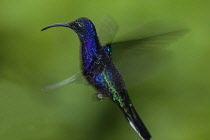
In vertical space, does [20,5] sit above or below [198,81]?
above

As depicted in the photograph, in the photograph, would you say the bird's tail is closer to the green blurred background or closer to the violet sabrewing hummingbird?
the violet sabrewing hummingbird

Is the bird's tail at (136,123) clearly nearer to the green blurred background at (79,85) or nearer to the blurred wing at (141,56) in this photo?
the blurred wing at (141,56)

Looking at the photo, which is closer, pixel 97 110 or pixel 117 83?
pixel 117 83

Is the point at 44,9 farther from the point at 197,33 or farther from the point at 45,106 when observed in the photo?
the point at 197,33

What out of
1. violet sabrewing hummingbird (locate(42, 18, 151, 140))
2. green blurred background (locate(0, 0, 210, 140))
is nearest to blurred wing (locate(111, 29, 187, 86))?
violet sabrewing hummingbird (locate(42, 18, 151, 140))

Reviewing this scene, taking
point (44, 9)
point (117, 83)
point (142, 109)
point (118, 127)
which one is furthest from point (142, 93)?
point (117, 83)

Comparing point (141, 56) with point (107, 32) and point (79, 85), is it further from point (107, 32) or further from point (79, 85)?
point (79, 85)
